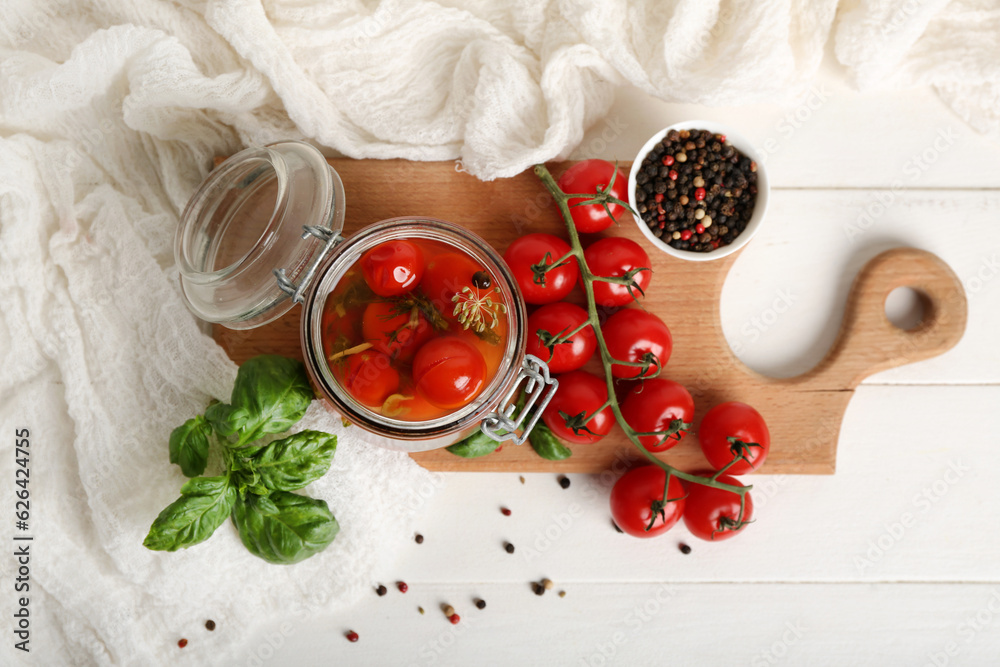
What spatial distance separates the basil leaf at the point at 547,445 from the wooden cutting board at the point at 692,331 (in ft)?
0.09

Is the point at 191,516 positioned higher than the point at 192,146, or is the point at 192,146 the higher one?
the point at 192,146

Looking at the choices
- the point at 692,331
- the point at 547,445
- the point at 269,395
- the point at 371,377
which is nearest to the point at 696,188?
→ the point at 692,331

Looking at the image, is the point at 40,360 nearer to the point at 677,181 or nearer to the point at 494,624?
the point at 494,624

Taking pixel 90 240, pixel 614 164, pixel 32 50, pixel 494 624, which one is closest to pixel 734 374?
pixel 614 164

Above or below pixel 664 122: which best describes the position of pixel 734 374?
below

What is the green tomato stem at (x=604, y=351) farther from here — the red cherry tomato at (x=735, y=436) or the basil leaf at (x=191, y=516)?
the basil leaf at (x=191, y=516)

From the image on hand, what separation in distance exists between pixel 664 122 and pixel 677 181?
0.17m

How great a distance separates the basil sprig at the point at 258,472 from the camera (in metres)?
0.85

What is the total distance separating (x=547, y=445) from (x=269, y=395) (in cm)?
43

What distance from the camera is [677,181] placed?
0.97m

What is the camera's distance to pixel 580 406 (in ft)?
3.12

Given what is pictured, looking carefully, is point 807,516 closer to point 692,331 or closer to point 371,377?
point 692,331

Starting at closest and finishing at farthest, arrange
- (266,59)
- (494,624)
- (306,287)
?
1. (306,287)
2. (266,59)
3. (494,624)

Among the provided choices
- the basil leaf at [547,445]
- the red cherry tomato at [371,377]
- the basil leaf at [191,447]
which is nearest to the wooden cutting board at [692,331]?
the basil leaf at [547,445]
